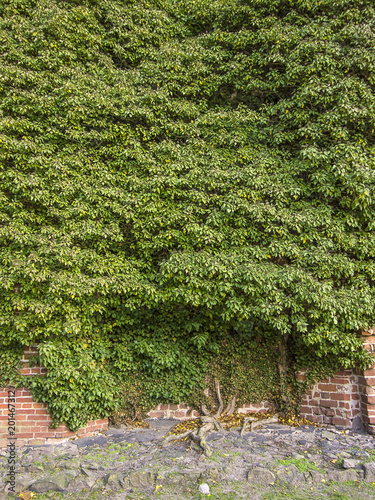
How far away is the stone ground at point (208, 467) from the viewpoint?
3.85m

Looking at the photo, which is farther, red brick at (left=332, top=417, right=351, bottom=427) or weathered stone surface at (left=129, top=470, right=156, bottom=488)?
red brick at (left=332, top=417, right=351, bottom=427)

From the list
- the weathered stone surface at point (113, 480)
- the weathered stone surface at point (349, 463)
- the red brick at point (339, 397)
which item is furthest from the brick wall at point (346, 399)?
the weathered stone surface at point (113, 480)

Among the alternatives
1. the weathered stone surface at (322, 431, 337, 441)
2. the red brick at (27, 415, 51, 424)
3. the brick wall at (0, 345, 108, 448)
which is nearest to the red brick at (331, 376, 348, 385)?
the weathered stone surface at (322, 431, 337, 441)

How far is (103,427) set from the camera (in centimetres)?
545

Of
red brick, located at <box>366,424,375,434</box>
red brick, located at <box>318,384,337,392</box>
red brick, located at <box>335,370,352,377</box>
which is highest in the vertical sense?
red brick, located at <box>335,370,352,377</box>

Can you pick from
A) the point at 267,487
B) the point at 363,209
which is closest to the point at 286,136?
the point at 363,209

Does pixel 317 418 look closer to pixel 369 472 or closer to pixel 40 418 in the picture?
pixel 369 472

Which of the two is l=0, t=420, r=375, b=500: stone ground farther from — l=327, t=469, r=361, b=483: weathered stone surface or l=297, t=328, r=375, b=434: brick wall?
l=297, t=328, r=375, b=434: brick wall

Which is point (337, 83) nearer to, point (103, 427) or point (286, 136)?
point (286, 136)

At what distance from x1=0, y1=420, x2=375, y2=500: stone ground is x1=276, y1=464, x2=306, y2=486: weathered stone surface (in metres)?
0.01

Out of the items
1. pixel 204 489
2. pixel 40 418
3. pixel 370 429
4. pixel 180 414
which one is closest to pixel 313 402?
pixel 370 429

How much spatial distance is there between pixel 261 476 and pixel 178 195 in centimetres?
402

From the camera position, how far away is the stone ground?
3.85 m

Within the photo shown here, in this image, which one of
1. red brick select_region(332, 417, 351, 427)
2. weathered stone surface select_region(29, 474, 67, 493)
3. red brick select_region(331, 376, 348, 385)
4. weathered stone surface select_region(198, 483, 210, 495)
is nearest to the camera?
weathered stone surface select_region(198, 483, 210, 495)
